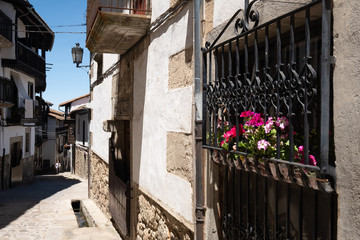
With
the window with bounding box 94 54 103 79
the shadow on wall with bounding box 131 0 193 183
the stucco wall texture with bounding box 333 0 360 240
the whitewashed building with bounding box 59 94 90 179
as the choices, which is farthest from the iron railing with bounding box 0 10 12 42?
the stucco wall texture with bounding box 333 0 360 240

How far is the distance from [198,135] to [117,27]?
2144 mm

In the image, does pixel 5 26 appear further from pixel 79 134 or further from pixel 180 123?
pixel 180 123

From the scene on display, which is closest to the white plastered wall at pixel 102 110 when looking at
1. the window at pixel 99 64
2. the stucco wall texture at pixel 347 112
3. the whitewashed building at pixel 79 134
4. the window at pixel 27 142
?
the window at pixel 99 64

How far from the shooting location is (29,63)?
19641 millimetres

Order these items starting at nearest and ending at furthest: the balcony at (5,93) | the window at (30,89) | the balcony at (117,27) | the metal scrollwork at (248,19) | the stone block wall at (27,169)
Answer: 1. the metal scrollwork at (248,19)
2. the balcony at (117,27)
3. the balcony at (5,93)
4. the stone block wall at (27,169)
5. the window at (30,89)

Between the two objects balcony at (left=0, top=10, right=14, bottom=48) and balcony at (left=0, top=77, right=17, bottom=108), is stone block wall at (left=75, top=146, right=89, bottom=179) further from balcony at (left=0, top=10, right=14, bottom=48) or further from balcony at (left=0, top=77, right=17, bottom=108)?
balcony at (left=0, top=10, right=14, bottom=48)

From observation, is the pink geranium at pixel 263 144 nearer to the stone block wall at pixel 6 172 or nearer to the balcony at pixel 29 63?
the stone block wall at pixel 6 172

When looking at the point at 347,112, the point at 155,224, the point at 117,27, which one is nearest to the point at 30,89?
the point at 117,27

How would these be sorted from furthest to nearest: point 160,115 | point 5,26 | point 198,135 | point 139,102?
point 5,26 < point 139,102 < point 160,115 < point 198,135

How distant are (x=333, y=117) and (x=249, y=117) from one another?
21.9 inches

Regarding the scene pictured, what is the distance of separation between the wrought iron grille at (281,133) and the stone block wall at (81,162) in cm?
2064

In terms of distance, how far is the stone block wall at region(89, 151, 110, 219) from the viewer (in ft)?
26.3

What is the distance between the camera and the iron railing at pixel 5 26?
603 inches

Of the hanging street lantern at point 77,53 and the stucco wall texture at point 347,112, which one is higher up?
the hanging street lantern at point 77,53
